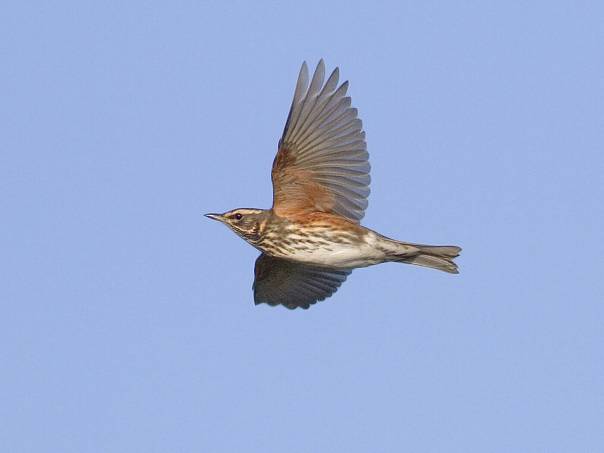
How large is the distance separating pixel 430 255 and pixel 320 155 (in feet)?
5.90

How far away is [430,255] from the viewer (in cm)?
1769

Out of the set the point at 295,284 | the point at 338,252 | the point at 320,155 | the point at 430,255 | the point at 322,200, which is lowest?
the point at 295,284

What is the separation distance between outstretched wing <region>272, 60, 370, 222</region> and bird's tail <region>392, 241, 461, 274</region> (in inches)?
28.4

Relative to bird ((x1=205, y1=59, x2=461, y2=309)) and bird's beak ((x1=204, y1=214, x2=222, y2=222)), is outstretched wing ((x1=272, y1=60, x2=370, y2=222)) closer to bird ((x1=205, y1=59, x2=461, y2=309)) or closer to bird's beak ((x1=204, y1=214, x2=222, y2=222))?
bird ((x1=205, y1=59, x2=461, y2=309))

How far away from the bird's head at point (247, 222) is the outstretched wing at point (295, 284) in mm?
1459

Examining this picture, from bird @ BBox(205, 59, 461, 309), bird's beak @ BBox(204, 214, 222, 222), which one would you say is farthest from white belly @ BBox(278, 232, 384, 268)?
bird's beak @ BBox(204, 214, 222, 222)

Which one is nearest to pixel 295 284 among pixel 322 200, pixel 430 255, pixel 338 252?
pixel 322 200

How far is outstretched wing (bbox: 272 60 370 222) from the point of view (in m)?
17.4

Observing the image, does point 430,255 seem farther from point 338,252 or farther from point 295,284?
point 295,284

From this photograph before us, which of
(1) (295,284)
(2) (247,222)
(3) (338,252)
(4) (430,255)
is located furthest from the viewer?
(1) (295,284)

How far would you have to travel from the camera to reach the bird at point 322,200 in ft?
56.7

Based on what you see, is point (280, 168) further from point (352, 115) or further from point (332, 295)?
point (332, 295)

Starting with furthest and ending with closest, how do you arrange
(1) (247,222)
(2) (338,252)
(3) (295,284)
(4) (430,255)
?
(3) (295,284) → (4) (430,255) → (1) (247,222) → (2) (338,252)

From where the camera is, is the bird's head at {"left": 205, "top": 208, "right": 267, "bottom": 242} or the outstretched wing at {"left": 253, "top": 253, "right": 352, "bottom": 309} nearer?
the bird's head at {"left": 205, "top": 208, "right": 267, "bottom": 242}
